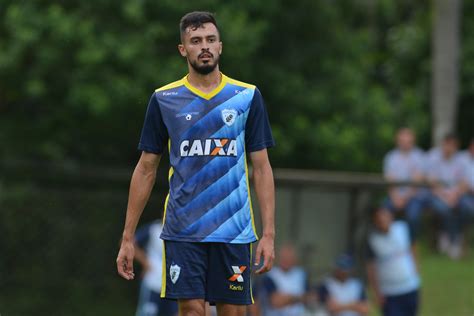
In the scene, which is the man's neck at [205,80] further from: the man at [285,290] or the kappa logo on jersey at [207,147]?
the man at [285,290]

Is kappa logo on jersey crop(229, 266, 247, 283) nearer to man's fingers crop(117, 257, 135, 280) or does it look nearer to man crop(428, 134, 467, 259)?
man's fingers crop(117, 257, 135, 280)

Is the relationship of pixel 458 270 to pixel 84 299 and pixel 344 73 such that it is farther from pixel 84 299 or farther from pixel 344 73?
pixel 84 299

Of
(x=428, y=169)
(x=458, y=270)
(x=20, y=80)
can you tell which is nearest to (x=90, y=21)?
(x=20, y=80)

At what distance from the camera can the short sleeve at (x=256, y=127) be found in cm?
752

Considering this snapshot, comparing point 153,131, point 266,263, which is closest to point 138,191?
point 153,131

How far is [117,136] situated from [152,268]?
11.0ft

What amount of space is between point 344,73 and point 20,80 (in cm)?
558

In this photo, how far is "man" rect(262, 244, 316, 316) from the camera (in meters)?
15.5

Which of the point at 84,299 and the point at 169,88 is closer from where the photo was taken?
the point at 169,88

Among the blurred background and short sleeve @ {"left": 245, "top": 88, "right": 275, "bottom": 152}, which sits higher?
Answer: short sleeve @ {"left": 245, "top": 88, "right": 275, "bottom": 152}

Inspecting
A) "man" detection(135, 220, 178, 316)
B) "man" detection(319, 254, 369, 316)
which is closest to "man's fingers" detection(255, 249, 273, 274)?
"man" detection(135, 220, 178, 316)

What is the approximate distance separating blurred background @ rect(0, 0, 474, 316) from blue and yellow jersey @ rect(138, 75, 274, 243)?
9.30 metres

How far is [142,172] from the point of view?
760cm

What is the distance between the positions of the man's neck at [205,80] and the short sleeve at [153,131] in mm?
260
